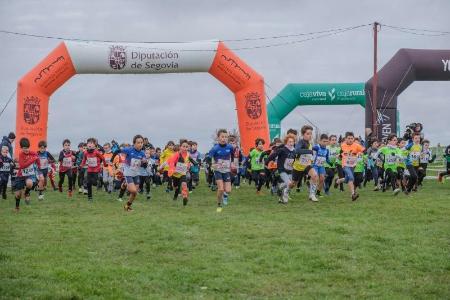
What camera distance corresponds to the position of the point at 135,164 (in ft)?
49.6

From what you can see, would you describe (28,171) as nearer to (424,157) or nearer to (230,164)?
(230,164)

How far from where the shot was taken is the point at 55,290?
21.5 ft

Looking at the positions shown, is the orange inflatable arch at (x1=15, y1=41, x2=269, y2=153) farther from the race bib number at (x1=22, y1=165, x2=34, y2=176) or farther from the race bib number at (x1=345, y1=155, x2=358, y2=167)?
the race bib number at (x1=345, y1=155, x2=358, y2=167)

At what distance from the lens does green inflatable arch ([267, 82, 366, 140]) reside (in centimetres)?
3069

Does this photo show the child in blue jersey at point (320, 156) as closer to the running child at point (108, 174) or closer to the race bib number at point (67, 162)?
the running child at point (108, 174)

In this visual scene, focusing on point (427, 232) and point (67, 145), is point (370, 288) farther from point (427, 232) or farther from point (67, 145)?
point (67, 145)

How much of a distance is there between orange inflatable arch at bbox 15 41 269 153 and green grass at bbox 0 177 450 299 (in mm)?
8800

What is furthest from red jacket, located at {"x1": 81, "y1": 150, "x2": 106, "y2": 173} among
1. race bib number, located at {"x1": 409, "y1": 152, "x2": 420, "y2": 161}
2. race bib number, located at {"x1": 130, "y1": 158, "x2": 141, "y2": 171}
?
race bib number, located at {"x1": 409, "y1": 152, "x2": 420, "y2": 161}

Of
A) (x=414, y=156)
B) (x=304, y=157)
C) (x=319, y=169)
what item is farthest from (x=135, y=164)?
(x=414, y=156)

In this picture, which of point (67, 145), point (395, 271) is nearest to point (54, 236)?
point (395, 271)

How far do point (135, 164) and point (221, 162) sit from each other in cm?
210

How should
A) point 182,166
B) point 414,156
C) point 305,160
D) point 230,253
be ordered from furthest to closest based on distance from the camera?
1. point 414,156
2. point 305,160
3. point 182,166
4. point 230,253

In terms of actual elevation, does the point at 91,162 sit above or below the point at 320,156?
below

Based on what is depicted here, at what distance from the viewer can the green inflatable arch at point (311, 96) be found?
3069cm
